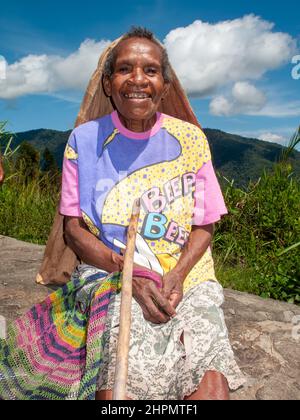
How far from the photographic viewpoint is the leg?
1.85 m

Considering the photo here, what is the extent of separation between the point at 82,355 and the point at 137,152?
0.87 meters

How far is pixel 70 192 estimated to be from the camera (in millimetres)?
2205

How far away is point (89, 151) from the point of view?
2203 millimetres

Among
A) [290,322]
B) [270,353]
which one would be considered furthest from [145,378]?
[290,322]

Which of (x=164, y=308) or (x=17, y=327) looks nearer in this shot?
(x=164, y=308)

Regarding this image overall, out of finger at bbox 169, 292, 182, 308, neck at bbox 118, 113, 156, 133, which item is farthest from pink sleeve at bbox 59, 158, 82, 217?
finger at bbox 169, 292, 182, 308

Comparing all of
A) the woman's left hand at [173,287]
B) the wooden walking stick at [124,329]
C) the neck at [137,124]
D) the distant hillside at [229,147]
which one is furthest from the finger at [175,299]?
the distant hillside at [229,147]

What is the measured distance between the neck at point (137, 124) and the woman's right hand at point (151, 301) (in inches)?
26.8

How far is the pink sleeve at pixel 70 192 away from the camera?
7.21ft

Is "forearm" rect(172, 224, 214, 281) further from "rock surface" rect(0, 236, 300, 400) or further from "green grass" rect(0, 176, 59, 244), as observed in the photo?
"green grass" rect(0, 176, 59, 244)

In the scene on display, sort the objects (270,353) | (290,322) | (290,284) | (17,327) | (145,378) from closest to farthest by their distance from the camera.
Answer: (145,378), (17,327), (270,353), (290,322), (290,284)

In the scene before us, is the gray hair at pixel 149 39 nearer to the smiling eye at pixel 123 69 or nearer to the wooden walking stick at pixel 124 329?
the smiling eye at pixel 123 69

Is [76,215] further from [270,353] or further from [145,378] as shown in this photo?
[270,353]

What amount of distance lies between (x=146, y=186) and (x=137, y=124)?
0.28 metres
